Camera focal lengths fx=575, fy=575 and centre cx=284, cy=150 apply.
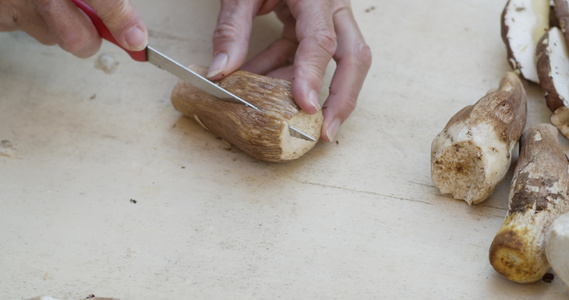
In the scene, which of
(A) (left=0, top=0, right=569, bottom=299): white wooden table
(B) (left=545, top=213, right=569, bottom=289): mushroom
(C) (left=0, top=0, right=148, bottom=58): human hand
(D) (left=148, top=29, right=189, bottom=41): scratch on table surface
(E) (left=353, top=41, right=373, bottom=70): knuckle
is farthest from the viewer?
(D) (left=148, top=29, right=189, bottom=41): scratch on table surface

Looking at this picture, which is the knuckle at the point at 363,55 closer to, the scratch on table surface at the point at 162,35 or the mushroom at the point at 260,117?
the mushroom at the point at 260,117

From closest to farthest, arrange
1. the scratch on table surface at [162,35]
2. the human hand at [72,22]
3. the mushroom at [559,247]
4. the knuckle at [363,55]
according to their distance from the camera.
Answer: the mushroom at [559,247] < the human hand at [72,22] < the knuckle at [363,55] < the scratch on table surface at [162,35]

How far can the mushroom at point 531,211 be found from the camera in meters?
1.21

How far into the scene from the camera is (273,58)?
1793 millimetres

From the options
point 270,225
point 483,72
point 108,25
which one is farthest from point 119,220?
point 483,72

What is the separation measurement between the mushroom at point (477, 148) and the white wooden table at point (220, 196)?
0.20 feet

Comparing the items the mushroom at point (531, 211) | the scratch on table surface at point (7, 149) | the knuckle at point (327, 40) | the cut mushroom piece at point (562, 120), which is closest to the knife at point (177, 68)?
the knuckle at point (327, 40)

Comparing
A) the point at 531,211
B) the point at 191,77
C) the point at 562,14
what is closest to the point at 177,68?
the point at 191,77

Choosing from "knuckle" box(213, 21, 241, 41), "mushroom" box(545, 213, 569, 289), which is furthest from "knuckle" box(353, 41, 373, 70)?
"mushroom" box(545, 213, 569, 289)

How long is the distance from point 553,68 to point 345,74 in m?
0.59

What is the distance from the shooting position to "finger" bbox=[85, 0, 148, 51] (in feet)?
4.54

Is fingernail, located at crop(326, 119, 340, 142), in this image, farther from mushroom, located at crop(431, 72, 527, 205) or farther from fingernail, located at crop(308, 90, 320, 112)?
mushroom, located at crop(431, 72, 527, 205)

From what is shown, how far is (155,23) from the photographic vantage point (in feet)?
6.54

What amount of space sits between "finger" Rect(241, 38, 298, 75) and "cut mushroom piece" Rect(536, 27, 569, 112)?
74 cm
